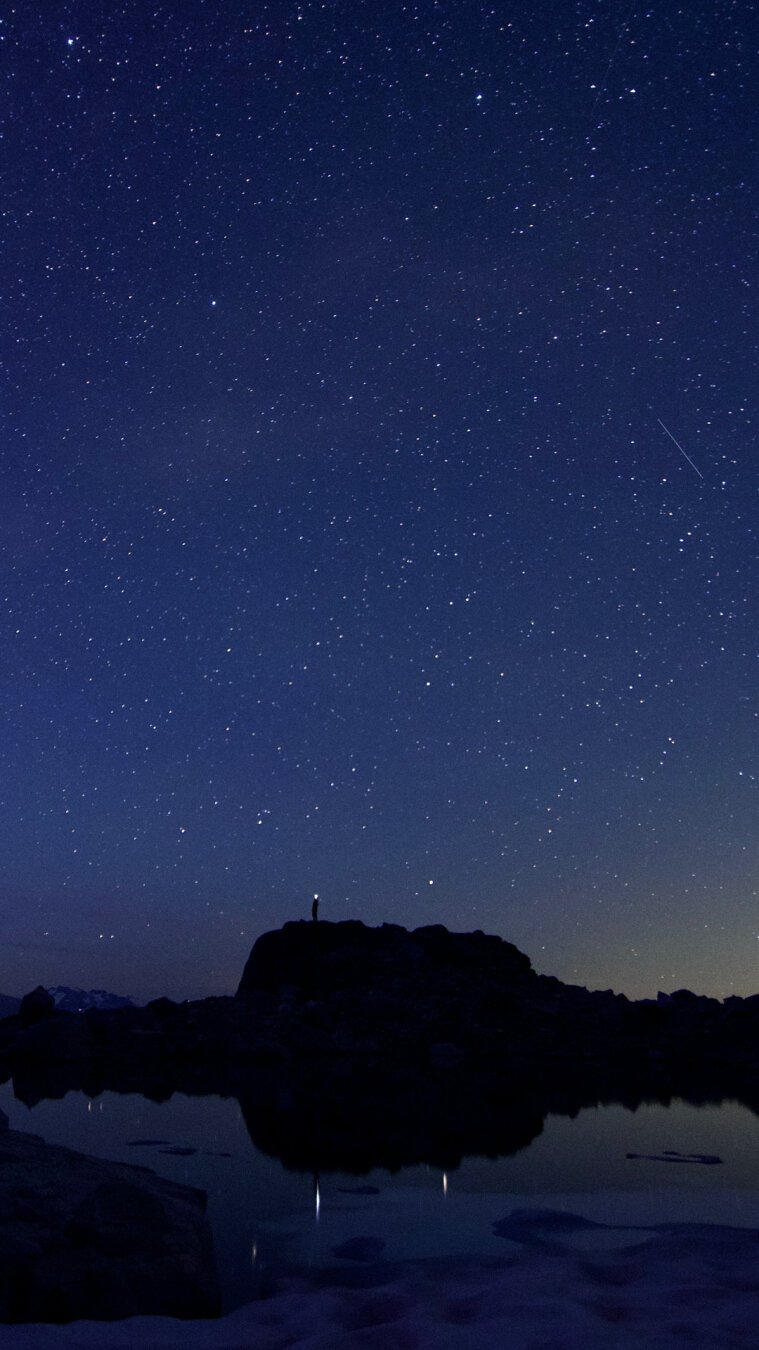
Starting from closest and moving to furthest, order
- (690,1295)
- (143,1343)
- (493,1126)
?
(143,1343)
(690,1295)
(493,1126)

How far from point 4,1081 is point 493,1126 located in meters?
8.37

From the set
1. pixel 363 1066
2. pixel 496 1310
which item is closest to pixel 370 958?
pixel 363 1066

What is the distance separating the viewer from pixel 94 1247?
15.1ft

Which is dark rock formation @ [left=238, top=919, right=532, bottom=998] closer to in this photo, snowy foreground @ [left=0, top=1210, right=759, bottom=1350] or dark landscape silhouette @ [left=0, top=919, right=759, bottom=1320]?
dark landscape silhouette @ [left=0, top=919, right=759, bottom=1320]

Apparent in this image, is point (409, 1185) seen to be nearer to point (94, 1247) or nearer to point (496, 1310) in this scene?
point (94, 1247)

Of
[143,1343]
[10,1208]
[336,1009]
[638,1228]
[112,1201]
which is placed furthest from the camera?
[336,1009]

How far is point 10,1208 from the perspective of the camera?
463 centimetres

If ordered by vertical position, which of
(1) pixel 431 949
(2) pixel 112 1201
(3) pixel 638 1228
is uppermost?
(1) pixel 431 949

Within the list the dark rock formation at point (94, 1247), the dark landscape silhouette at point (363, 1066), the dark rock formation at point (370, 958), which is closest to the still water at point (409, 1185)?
the dark rock formation at point (94, 1247)

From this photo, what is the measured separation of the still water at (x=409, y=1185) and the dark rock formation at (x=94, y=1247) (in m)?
0.29

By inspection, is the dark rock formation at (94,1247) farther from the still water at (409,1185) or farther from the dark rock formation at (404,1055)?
the dark rock formation at (404,1055)

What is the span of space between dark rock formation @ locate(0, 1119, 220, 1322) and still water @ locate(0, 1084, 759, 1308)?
0.96ft

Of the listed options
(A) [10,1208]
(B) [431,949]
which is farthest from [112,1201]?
(B) [431,949]

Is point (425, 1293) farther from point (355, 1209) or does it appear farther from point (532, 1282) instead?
point (355, 1209)
